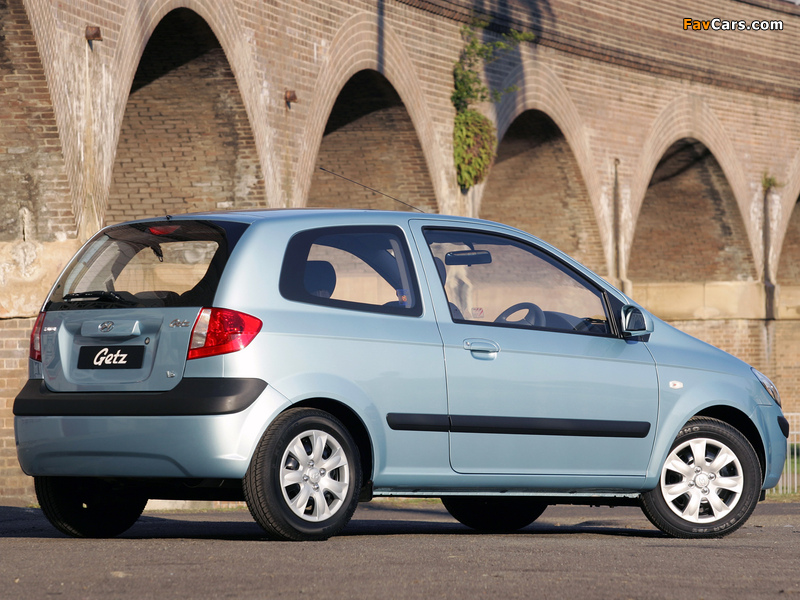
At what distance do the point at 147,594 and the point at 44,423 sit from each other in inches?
64.0

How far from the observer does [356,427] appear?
18.7 feet

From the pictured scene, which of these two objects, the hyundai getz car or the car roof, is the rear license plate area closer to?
the hyundai getz car

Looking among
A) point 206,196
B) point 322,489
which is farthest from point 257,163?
point 322,489

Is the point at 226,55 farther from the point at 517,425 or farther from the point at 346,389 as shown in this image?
the point at 346,389

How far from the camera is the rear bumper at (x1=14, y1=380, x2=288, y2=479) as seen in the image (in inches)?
206

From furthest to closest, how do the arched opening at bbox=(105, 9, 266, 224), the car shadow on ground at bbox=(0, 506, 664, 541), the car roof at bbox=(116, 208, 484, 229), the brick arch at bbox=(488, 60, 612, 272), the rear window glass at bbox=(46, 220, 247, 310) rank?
the brick arch at bbox=(488, 60, 612, 272) → the arched opening at bbox=(105, 9, 266, 224) → the car shadow on ground at bbox=(0, 506, 664, 541) → the car roof at bbox=(116, 208, 484, 229) → the rear window glass at bbox=(46, 220, 247, 310)

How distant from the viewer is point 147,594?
421 centimetres

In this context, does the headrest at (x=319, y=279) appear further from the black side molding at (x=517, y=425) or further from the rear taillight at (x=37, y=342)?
the rear taillight at (x=37, y=342)

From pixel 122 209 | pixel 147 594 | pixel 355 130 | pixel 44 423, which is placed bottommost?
pixel 147 594

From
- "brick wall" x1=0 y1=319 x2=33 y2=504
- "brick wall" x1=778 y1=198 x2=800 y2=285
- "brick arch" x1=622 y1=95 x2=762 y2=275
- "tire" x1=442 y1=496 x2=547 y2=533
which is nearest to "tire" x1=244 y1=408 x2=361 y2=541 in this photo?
"tire" x1=442 y1=496 x2=547 y2=533

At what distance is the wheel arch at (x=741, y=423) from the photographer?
6711 millimetres

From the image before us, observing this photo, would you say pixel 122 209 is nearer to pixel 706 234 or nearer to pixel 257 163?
pixel 257 163

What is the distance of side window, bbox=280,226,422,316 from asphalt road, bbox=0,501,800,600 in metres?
1.04

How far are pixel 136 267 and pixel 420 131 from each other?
1228 centimetres
